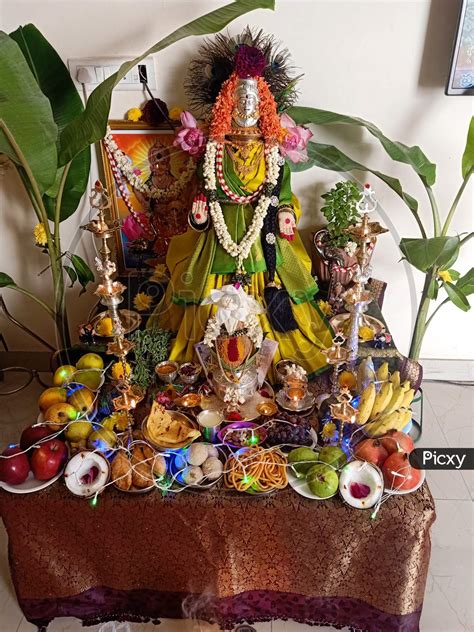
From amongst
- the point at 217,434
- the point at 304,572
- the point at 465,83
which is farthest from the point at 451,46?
the point at 304,572

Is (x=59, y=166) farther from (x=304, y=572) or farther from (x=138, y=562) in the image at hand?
(x=304, y=572)

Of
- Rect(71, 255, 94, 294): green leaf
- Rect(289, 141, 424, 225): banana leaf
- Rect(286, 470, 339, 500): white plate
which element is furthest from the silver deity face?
Rect(286, 470, 339, 500): white plate

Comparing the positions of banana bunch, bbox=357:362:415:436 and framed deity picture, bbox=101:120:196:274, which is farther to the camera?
framed deity picture, bbox=101:120:196:274

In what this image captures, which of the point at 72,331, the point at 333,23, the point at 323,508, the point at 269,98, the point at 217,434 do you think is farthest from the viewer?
the point at 72,331

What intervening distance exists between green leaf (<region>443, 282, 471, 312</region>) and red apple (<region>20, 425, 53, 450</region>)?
53.2 inches

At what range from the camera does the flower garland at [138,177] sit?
1793 mm

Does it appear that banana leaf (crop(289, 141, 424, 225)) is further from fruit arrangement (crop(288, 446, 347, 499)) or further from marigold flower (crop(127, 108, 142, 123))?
fruit arrangement (crop(288, 446, 347, 499))

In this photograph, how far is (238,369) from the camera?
142cm

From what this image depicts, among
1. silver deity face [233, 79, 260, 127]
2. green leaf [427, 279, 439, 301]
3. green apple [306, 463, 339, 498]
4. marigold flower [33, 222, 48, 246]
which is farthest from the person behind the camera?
green leaf [427, 279, 439, 301]

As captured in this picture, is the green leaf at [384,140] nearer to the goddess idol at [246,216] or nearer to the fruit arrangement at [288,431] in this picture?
the goddess idol at [246,216]

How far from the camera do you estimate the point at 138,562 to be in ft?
4.22

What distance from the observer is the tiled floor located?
138cm

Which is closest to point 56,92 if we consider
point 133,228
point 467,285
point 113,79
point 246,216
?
point 113,79

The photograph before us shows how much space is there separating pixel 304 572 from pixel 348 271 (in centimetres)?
101
